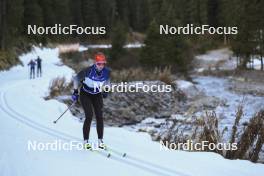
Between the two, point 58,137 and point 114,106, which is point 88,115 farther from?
point 114,106

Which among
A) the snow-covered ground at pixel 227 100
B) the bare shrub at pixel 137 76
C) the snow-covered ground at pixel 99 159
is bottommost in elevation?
the snow-covered ground at pixel 99 159

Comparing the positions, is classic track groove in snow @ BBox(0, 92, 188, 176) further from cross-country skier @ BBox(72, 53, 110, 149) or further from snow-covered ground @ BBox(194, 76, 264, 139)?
snow-covered ground @ BBox(194, 76, 264, 139)

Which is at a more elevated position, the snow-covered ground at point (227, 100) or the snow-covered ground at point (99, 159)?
the snow-covered ground at point (227, 100)

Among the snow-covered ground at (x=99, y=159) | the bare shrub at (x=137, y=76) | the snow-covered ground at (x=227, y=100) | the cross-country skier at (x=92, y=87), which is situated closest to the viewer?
the snow-covered ground at (x=99, y=159)

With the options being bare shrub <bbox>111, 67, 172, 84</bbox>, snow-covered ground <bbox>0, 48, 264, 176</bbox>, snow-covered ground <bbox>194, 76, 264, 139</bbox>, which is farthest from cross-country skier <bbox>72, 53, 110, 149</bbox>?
bare shrub <bbox>111, 67, 172, 84</bbox>

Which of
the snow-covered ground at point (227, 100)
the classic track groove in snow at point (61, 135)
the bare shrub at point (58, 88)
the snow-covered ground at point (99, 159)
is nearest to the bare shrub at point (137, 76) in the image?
the snow-covered ground at point (227, 100)

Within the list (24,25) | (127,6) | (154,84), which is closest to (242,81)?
(154,84)

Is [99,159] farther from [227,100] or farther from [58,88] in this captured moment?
[227,100]

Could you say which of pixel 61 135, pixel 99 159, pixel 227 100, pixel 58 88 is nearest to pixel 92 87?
pixel 99 159

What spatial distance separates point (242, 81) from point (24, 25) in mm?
31871

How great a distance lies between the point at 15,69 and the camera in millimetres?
36375

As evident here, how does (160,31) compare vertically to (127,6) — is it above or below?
below

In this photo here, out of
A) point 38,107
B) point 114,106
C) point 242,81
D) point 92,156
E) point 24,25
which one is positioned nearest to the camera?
point 92,156

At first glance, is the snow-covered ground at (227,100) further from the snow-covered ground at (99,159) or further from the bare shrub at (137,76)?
the snow-covered ground at (99,159)
